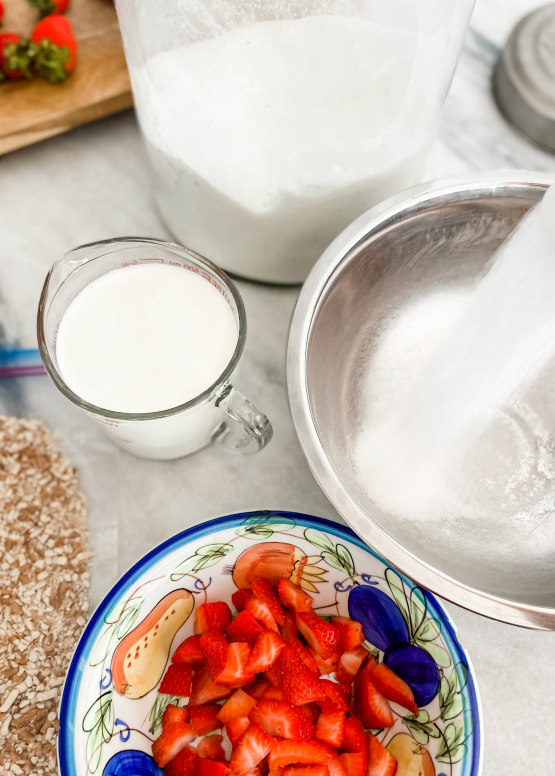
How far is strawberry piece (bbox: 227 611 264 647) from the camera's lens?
2.14 feet

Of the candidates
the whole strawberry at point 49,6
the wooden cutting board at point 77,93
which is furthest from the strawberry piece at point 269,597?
the whole strawberry at point 49,6

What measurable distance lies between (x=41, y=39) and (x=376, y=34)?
53 centimetres

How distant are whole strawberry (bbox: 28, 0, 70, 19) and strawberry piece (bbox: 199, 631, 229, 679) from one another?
869 millimetres

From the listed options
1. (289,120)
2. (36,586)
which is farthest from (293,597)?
(289,120)

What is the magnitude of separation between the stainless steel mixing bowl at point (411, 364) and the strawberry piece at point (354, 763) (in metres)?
0.18

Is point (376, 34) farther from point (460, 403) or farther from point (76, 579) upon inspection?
point (76, 579)

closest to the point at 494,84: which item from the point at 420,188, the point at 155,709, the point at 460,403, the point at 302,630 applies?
the point at 420,188

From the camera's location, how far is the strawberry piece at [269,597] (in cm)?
67

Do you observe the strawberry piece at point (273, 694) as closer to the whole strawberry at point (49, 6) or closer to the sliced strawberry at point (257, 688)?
the sliced strawberry at point (257, 688)

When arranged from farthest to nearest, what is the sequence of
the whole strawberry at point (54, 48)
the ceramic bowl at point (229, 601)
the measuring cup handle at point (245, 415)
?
the whole strawberry at point (54, 48) < the measuring cup handle at point (245, 415) < the ceramic bowl at point (229, 601)

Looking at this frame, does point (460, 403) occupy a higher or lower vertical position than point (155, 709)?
higher

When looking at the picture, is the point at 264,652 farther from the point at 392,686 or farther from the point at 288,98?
the point at 288,98

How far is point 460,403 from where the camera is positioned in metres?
0.76

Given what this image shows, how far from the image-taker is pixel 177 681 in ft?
2.18
